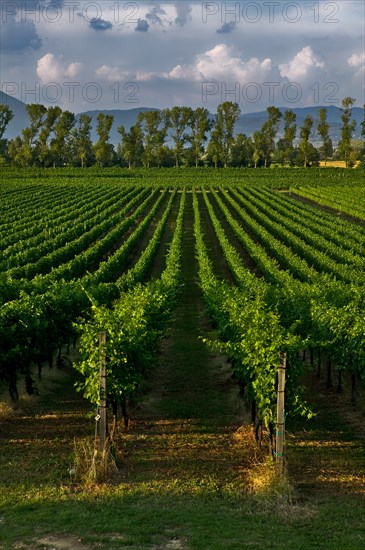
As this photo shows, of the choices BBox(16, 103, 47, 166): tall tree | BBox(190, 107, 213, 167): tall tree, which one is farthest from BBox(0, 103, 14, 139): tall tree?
BBox(190, 107, 213, 167): tall tree

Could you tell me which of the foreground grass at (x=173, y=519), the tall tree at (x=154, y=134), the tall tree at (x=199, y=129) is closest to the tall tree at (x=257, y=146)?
the tall tree at (x=199, y=129)

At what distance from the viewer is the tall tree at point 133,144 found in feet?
425

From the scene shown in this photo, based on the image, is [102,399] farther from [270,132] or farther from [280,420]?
[270,132]

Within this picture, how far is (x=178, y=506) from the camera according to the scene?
913cm

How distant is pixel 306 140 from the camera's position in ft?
414

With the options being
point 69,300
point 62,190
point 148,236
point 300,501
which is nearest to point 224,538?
point 300,501

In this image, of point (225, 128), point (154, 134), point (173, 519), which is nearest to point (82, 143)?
point (154, 134)

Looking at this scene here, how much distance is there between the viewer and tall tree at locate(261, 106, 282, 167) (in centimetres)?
13075

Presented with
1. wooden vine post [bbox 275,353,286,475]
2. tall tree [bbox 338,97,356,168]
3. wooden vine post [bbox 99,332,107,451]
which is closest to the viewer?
wooden vine post [bbox 275,353,286,475]

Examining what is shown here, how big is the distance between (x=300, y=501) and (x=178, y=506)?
2.05m

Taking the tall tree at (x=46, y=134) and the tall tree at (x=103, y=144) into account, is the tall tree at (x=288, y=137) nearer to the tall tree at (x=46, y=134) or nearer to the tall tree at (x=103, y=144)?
the tall tree at (x=103, y=144)

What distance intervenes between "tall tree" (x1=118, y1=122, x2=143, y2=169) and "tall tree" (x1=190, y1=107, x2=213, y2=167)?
40.1ft

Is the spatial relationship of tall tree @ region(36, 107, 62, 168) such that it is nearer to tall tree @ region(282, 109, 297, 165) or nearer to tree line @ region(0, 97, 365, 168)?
tree line @ region(0, 97, 365, 168)

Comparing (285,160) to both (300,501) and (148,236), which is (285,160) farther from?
(300,501)
